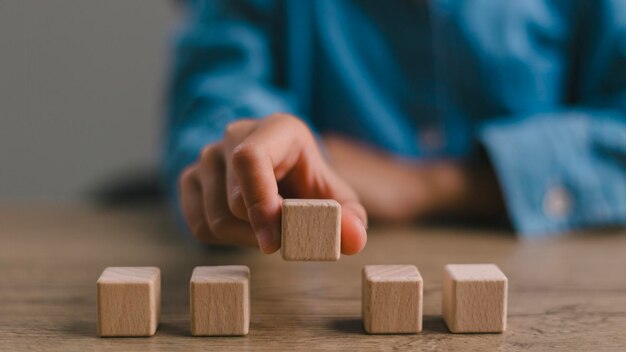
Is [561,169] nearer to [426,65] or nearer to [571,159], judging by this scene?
[571,159]

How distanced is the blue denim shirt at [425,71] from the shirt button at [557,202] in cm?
5

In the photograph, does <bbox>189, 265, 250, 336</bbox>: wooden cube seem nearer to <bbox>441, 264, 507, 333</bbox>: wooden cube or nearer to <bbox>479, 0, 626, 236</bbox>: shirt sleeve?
<bbox>441, 264, 507, 333</bbox>: wooden cube

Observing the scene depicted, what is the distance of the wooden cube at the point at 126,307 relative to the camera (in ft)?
1.90

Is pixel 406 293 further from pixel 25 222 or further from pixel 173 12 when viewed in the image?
pixel 173 12

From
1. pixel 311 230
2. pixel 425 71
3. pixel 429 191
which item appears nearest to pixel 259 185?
pixel 311 230

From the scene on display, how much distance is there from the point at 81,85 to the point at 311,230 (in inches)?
63.3

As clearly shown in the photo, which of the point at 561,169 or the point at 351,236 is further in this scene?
the point at 561,169

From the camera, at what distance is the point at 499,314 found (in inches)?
23.2

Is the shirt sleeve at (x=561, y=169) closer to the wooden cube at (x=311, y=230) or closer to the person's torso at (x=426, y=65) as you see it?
the person's torso at (x=426, y=65)

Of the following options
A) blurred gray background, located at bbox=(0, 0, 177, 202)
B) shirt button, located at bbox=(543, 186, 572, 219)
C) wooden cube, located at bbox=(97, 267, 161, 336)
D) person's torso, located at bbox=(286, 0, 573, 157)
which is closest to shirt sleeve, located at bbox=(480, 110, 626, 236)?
shirt button, located at bbox=(543, 186, 572, 219)

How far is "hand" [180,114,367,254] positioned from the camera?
566 millimetres

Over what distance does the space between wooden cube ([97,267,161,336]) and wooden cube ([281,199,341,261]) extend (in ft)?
0.39

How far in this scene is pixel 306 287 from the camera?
72 cm

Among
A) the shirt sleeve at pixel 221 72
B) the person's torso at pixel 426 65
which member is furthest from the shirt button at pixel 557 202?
the shirt sleeve at pixel 221 72
